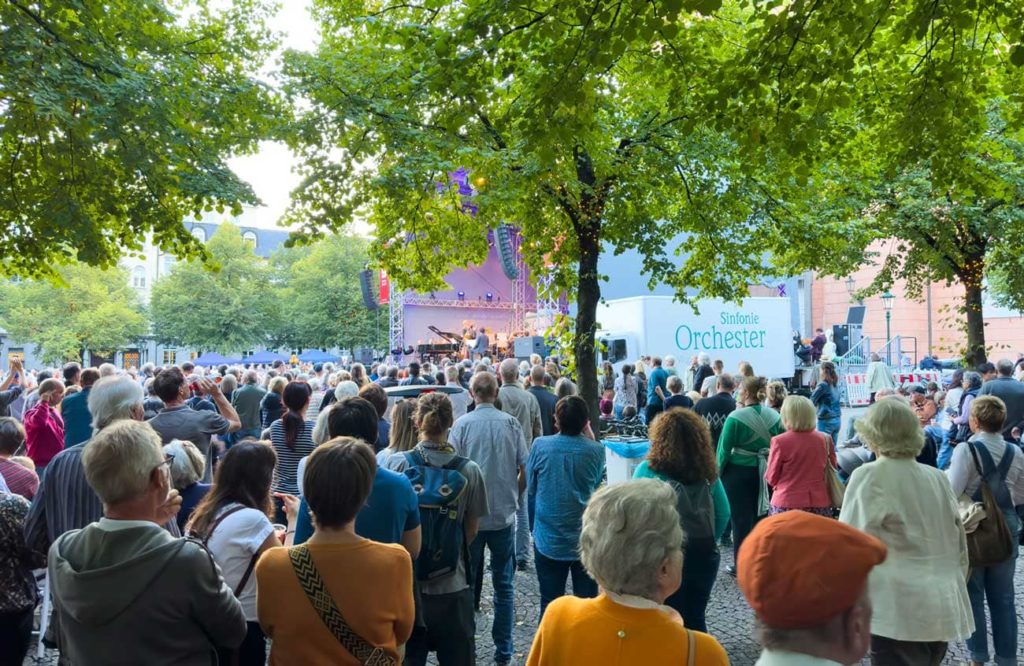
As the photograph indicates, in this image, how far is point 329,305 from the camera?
177 ft

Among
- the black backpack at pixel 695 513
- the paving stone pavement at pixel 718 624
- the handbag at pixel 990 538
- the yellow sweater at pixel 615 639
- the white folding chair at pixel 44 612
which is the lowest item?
the paving stone pavement at pixel 718 624

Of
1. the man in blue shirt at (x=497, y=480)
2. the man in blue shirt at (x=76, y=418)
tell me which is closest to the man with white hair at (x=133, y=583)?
the man in blue shirt at (x=497, y=480)

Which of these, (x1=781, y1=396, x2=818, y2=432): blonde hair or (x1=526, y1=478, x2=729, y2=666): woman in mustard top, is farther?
(x1=781, y1=396, x2=818, y2=432): blonde hair

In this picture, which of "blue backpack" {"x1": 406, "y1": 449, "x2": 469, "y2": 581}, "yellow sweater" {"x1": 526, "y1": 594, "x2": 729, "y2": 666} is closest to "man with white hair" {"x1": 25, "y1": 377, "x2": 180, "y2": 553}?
"blue backpack" {"x1": 406, "y1": 449, "x2": 469, "y2": 581}

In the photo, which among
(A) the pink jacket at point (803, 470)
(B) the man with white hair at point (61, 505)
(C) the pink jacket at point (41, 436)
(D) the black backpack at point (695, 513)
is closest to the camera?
(B) the man with white hair at point (61, 505)

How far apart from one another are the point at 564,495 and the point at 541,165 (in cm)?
456

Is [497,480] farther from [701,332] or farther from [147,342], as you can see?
[147,342]

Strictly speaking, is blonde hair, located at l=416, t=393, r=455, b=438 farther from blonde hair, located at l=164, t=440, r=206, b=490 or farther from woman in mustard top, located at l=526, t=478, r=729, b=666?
woman in mustard top, located at l=526, t=478, r=729, b=666

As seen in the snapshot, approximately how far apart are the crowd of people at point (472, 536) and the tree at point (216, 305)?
45.1 m

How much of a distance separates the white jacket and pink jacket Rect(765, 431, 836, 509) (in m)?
1.88

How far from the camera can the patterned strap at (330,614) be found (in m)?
2.43

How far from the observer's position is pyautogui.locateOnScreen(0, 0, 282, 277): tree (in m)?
6.85

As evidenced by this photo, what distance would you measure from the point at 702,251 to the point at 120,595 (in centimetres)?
1044

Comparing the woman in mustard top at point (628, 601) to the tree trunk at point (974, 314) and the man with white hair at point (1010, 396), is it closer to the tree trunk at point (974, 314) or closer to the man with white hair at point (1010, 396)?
the man with white hair at point (1010, 396)
